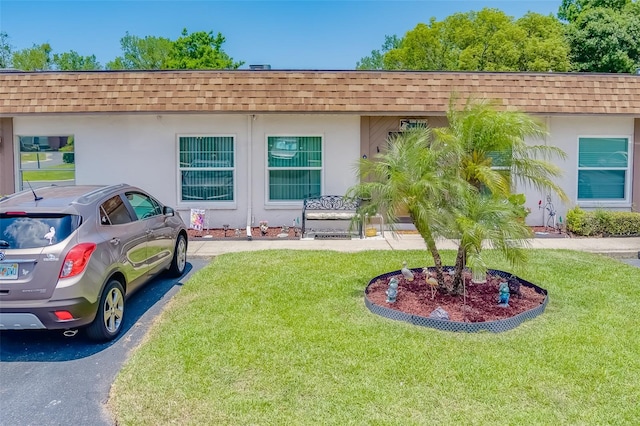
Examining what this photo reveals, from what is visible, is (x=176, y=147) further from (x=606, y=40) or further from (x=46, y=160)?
(x=606, y=40)

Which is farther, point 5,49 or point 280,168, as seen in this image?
point 5,49

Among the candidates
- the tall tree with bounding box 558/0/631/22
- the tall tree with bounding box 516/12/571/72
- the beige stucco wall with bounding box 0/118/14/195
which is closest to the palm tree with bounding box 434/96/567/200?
the beige stucco wall with bounding box 0/118/14/195

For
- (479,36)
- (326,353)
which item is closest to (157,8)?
(479,36)

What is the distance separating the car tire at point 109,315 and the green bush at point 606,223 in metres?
9.43

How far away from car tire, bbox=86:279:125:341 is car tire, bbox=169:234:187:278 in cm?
212

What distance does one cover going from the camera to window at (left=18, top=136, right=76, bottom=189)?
37.4 feet

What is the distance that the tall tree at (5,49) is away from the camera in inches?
1743

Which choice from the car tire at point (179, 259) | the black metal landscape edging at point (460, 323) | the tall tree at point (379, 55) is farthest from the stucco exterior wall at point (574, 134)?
the tall tree at point (379, 55)

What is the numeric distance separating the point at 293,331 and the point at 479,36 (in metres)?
30.9

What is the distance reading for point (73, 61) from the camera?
157ft

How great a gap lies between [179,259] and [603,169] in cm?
978

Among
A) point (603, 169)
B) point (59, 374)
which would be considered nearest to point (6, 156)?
point (59, 374)

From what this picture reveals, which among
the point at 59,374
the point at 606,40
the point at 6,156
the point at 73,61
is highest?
the point at 73,61

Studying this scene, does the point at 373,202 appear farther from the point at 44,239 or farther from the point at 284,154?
the point at 284,154
